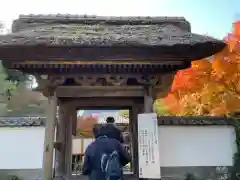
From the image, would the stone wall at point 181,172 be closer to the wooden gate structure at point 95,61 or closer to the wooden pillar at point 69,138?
the wooden gate structure at point 95,61

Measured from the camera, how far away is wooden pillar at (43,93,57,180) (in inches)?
280

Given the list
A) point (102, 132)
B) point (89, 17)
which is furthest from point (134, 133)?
point (89, 17)

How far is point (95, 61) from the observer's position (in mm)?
6922

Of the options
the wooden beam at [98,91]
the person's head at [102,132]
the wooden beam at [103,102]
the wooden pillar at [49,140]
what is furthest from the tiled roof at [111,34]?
the wooden beam at [103,102]

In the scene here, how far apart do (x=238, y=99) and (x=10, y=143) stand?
7431 millimetres

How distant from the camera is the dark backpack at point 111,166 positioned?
210 inches

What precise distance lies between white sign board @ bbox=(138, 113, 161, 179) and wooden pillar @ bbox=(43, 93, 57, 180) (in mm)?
2093

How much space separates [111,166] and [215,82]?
21.8 ft

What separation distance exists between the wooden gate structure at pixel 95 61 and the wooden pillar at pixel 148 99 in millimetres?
25

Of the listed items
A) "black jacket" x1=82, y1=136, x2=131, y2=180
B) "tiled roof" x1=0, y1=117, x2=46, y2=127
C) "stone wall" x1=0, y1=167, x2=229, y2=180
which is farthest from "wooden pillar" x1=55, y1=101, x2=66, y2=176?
"black jacket" x1=82, y1=136, x2=131, y2=180

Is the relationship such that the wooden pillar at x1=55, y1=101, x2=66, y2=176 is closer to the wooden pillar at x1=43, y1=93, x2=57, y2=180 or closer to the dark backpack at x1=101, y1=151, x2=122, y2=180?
the wooden pillar at x1=43, y1=93, x2=57, y2=180

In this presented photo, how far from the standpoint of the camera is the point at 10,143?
9.27m

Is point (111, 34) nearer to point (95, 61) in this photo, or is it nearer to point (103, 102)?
point (95, 61)

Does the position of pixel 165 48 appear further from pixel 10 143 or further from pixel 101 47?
pixel 10 143
